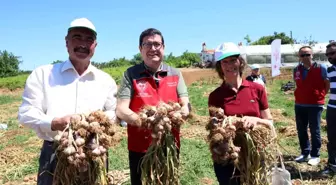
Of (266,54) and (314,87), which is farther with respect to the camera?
(266,54)

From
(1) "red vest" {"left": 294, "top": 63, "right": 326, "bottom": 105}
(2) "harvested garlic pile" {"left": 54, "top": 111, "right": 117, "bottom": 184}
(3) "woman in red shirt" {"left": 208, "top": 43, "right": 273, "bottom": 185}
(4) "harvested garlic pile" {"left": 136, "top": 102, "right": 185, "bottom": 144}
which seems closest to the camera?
(2) "harvested garlic pile" {"left": 54, "top": 111, "right": 117, "bottom": 184}

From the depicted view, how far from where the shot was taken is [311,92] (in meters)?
4.62

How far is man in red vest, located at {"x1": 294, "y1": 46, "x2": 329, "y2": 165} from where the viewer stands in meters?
4.62

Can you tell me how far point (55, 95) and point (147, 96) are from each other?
2.09 ft

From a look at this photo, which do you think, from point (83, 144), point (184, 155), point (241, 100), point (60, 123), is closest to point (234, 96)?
point (241, 100)

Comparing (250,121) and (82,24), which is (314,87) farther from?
(82,24)

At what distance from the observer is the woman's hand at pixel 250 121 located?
7.07 feet

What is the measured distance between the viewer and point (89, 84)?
88.5 inches

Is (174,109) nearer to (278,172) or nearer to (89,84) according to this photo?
(89,84)

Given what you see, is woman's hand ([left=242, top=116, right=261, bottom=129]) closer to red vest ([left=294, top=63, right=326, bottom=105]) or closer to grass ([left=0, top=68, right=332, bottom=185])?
grass ([left=0, top=68, right=332, bottom=185])

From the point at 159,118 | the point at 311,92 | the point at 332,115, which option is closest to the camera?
the point at 159,118

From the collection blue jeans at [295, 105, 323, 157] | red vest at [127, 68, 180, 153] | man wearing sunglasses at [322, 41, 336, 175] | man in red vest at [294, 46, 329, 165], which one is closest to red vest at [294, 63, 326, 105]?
man in red vest at [294, 46, 329, 165]

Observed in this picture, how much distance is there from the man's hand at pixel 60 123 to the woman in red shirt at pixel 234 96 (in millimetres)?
1049

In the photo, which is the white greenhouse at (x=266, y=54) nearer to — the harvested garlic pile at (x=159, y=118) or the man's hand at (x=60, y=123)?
the harvested garlic pile at (x=159, y=118)
